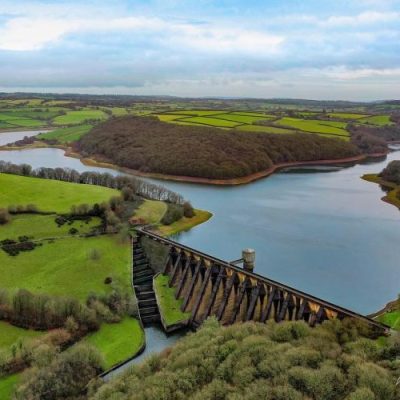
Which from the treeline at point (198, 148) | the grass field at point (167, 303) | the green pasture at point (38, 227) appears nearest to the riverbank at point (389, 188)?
the treeline at point (198, 148)

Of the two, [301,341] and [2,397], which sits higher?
[301,341]

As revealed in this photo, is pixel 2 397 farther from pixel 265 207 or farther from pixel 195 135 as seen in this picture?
pixel 195 135

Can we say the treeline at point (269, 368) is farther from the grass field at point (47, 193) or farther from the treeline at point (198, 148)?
the treeline at point (198, 148)

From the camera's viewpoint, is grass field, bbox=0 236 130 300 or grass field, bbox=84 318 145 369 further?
grass field, bbox=0 236 130 300

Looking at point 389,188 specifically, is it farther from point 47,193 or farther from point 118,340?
point 118,340

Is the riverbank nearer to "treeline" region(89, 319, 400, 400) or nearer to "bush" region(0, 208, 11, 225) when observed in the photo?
"treeline" region(89, 319, 400, 400)

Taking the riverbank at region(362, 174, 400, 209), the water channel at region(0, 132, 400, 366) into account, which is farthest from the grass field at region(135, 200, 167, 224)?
the riverbank at region(362, 174, 400, 209)

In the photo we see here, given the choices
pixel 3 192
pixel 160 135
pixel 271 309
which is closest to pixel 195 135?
pixel 160 135
